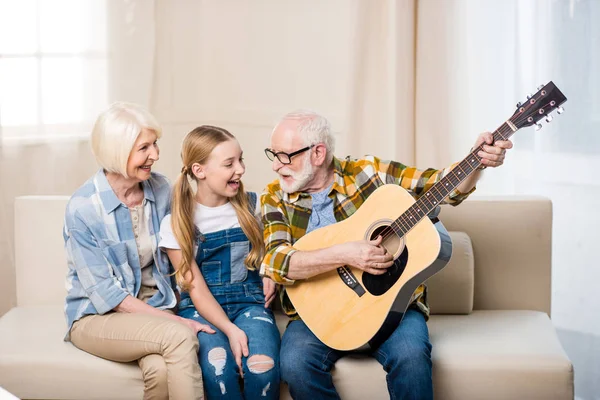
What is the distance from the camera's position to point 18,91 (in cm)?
395

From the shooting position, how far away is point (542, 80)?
337 centimetres

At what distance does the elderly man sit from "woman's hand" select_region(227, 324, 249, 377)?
0.35 feet

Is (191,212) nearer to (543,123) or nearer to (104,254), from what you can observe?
(104,254)

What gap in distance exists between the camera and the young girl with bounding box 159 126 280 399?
8.14ft

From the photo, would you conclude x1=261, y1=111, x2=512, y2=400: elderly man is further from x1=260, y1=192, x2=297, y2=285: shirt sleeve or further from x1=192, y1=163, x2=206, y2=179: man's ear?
x1=192, y1=163, x2=206, y2=179: man's ear

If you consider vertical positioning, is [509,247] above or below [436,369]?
above

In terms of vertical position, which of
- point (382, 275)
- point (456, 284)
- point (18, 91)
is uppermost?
point (18, 91)

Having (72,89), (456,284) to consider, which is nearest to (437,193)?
(456,284)

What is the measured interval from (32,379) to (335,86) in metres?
2.33

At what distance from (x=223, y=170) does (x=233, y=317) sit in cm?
44

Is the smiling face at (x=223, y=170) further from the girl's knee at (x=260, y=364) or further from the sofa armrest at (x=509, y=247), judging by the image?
the sofa armrest at (x=509, y=247)

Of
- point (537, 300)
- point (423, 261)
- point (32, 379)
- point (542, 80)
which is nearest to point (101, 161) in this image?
point (32, 379)

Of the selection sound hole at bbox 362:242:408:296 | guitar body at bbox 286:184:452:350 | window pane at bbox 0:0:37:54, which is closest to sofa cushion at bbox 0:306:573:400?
guitar body at bbox 286:184:452:350

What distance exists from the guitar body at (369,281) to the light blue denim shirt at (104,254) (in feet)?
1.43
